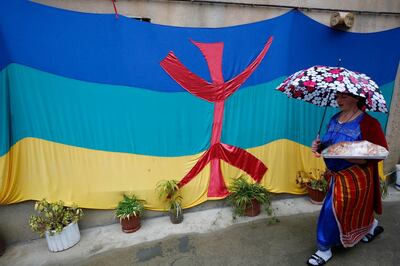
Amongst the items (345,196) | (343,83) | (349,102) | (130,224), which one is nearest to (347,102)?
(349,102)

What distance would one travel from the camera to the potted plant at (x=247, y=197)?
399 cm

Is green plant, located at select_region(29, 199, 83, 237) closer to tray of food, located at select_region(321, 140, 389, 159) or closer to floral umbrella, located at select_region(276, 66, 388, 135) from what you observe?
floral umbrella, located at select_region(276, 66, 388, 135)

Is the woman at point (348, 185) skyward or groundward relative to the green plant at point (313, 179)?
skyward

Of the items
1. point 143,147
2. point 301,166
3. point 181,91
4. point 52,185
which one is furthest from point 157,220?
point 301,166

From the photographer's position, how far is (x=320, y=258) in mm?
2998

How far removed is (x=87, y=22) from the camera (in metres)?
3.16

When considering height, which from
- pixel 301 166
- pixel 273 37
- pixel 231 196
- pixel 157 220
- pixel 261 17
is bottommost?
pixel 157 220

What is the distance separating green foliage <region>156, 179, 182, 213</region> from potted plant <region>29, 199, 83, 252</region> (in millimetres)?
1169

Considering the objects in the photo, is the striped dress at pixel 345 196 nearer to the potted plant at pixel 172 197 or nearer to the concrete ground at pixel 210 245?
the concrete ground at pixel 210 245

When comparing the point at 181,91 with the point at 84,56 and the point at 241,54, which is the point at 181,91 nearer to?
the point at 241,54

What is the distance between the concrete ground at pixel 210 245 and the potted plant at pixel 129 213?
111mm

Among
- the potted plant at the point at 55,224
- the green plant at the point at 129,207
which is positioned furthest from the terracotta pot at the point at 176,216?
the potted plant at the point at 55,224

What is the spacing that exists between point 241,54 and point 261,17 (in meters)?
0.64

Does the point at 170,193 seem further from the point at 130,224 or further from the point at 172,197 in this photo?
the point at 130,224
